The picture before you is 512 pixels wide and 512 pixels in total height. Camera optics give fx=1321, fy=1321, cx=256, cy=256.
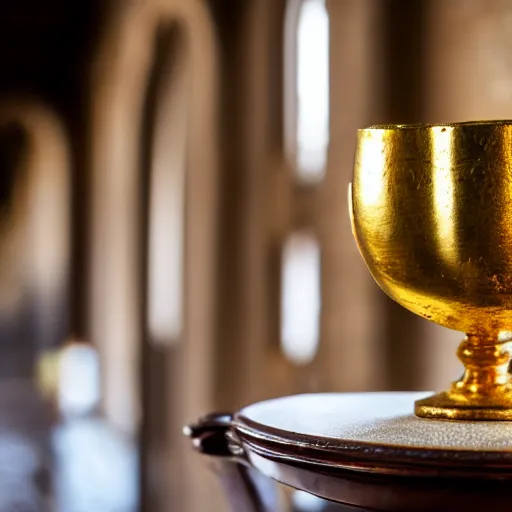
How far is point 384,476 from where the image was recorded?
40.9 inches

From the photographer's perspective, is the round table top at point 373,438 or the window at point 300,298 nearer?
the round table top at point 373,438

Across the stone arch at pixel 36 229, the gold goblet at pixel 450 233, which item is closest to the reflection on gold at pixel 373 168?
the gold goblet at pixel 450 233

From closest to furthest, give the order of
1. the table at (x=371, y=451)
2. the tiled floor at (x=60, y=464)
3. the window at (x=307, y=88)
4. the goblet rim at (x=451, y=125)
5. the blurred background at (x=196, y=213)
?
1. the table at (x=371, y=451)
2. the goblet rim at (x=451, y=125)
3. the blurred background at (x=196, y=213)
4. the window at (x=307, y=88)
5. the tiled floor at (x=60, y=464)

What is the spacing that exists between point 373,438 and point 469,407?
6.1 inches

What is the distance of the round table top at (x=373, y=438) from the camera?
1014 millimetres

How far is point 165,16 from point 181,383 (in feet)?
6.96

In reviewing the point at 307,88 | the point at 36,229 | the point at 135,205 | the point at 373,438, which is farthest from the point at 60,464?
the point at 373,438

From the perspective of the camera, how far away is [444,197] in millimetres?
1180

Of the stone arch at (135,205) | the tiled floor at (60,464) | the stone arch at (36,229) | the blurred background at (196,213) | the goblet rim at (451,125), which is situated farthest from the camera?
the stone arch at (36,229)

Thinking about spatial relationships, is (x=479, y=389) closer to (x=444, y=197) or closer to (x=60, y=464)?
(x=444, y=197)

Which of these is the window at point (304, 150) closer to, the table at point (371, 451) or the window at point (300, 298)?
the window at point (300, 298)

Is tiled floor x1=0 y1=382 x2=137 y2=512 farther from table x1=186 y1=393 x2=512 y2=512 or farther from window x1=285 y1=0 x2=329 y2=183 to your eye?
table x1=186 y1=393 x2=512 y2=512

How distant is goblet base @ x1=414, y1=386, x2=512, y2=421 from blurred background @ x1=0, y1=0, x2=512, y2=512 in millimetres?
2152

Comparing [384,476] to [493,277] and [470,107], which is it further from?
[470,107]
